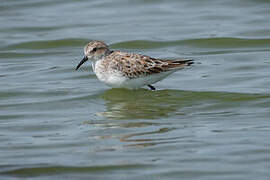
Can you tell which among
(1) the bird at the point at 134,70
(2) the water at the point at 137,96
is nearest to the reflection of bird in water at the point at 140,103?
(2) the water at the point at 137,96

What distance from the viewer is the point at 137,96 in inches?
562

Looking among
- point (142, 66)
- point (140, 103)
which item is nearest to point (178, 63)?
point (142, 66)

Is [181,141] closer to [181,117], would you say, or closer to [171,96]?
[181,117]

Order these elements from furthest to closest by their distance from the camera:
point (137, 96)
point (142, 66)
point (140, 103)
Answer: point (137, 96) → point (142, 66) → point (140, 103)

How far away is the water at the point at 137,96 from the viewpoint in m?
9.40

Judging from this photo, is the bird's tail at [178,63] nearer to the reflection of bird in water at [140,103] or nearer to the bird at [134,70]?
the bird at [134,70]

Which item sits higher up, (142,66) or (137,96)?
(142,66)

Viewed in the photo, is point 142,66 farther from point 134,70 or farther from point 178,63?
point 178,63

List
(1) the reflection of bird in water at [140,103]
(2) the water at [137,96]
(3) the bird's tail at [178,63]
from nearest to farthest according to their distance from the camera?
1. (2) the water at [137,96]
2. (1) the reflection of bird in water at [140,103]
3. (3) the bird's tail at [178,63]

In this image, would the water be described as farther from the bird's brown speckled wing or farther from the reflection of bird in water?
the bird's brown speckled wing

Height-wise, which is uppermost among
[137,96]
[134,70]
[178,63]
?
[178,63]

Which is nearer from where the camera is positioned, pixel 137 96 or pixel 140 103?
pixel 140 103

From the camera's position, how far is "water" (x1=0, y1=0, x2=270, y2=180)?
9398mm

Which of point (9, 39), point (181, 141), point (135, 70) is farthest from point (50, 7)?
point (181, 141)
